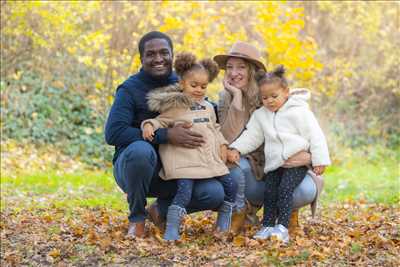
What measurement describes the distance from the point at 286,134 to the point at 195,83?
78 centimetres

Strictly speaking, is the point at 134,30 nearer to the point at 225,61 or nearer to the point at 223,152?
the point at 225,61

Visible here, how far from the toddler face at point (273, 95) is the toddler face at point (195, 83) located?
455mm

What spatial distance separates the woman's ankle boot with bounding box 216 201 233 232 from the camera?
5531 mm

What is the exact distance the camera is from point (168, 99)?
538cm

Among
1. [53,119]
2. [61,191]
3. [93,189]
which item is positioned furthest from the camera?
[53,119]

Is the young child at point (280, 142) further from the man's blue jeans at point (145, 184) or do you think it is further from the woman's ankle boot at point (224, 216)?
the man's blue jeans at point (145, 184)

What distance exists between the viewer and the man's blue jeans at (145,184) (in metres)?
5.33

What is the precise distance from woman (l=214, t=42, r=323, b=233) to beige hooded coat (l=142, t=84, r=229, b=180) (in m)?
0.21

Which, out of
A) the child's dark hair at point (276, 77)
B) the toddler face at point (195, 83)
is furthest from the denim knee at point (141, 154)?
the child's dark hair at point (276, 77)

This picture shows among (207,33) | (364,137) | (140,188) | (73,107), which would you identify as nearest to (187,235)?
(140,188)

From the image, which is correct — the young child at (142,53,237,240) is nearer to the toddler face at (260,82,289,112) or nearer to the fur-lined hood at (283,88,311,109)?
the toddler face at (260,82,289,112)

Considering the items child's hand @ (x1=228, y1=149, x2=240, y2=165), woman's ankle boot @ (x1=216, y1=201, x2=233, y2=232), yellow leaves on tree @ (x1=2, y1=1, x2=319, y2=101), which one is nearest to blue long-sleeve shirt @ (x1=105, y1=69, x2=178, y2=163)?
child's hand @ (x1=228, y1=149, x2=240, y2=165)

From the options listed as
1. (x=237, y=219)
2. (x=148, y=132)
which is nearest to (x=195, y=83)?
(x=148, y=132)

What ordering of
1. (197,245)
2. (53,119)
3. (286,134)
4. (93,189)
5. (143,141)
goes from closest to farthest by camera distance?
1. (197,245)
2. (143,141)
3. (286,134)
4. (93,189)
5. (53,119)
